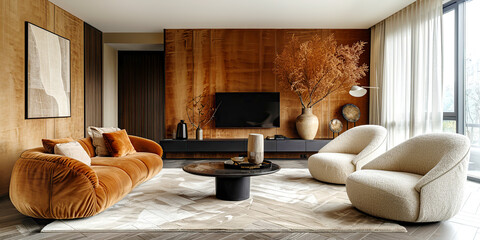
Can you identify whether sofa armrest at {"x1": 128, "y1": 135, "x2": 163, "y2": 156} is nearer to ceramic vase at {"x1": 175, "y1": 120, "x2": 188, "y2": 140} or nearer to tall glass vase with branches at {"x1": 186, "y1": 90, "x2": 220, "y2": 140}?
ceramic vase at {"x1": 175, "y1": 120, "x2": 188, "y2": 140}

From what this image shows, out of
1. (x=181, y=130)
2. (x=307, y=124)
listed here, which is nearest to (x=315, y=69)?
(x=307, y=124)

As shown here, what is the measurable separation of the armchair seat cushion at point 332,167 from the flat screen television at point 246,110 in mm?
2346

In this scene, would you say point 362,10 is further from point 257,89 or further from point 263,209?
point 263,209

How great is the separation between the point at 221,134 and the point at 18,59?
3540 mm

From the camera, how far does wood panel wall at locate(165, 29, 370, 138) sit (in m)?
6.27

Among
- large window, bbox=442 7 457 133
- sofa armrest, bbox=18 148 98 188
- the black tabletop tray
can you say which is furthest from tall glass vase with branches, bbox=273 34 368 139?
sofa armrest, bbox=18 148 98 188

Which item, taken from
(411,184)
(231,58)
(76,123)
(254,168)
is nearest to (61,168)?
(254,168)

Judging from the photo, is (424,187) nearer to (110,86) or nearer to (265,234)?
(265,234)

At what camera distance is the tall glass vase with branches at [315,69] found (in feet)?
18.3

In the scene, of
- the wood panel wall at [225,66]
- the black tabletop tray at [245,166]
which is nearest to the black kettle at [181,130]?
the wood panel wall at [225,66]

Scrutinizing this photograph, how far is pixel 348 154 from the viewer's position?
4.01 metres

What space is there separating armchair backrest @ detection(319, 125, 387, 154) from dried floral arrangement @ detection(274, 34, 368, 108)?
1.70 metres

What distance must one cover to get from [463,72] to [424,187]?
8.88 ft

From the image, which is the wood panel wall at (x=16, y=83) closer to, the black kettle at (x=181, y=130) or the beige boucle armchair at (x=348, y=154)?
the black kettle at (x=181, y=130)
